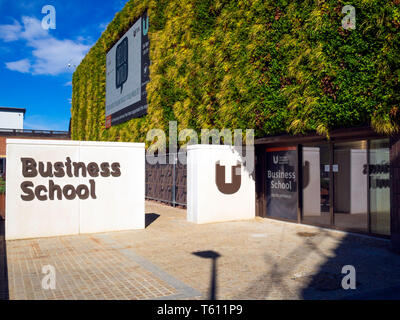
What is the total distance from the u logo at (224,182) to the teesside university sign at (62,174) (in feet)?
12.1

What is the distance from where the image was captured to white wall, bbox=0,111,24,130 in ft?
238

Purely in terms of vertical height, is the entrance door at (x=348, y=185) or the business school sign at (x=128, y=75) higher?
the business school sign at (x=128, y=75)

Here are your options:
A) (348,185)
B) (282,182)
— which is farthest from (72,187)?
(348,185)

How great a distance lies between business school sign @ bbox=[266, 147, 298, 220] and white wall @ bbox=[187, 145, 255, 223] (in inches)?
34.0

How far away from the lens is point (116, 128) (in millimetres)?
26562

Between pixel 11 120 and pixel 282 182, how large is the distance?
7321 centimetres

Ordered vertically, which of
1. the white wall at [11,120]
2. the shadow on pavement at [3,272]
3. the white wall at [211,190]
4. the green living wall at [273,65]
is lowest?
the shadow on pavement at [3,272]

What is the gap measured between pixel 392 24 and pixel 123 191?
8.46m

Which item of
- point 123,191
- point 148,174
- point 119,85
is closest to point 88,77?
point 119,85

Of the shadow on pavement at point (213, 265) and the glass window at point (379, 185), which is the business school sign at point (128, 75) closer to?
the glass window at point (379, 185)

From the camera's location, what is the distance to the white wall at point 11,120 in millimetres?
72688

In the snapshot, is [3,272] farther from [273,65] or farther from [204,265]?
[273,65]

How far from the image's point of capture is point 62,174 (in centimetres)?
1070

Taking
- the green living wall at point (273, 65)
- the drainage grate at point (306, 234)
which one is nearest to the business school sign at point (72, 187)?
the green living wall at point (273, 65)
